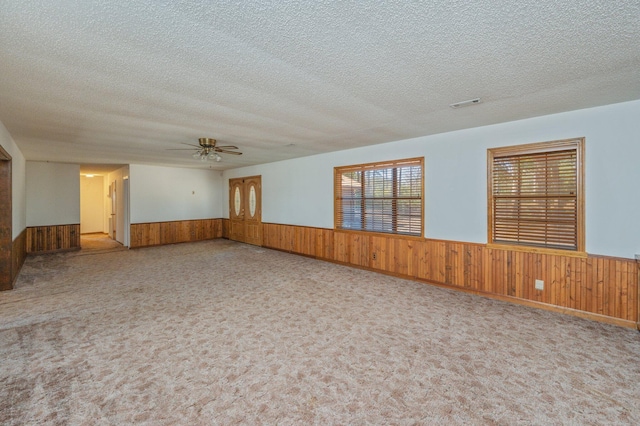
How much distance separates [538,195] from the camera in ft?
12.2

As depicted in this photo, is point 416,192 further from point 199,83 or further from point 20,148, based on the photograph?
point 20,148

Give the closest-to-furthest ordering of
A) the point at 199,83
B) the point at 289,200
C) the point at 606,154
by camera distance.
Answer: the point at 199,83, the point at 606,154, the point at 289,200

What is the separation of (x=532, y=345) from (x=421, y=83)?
8.96ft

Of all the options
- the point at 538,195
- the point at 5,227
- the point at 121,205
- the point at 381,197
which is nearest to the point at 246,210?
the point at 121,205

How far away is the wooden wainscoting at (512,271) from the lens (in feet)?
10.6

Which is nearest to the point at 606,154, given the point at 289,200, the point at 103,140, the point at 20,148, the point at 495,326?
the point at 495,326

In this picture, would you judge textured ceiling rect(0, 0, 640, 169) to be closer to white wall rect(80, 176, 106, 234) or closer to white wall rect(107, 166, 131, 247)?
white wall rect(107, 166, 131, 247)

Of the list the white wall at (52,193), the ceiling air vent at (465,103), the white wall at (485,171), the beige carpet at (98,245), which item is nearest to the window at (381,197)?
the white wall at (485,171)

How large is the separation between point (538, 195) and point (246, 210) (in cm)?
749

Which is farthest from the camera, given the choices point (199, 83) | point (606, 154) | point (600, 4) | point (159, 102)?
point (606, 154)

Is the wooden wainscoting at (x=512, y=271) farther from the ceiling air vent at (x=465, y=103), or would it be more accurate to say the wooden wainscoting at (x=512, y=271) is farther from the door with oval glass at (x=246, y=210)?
the door with oval glass at (x=246, y=210)

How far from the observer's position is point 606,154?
326 cm

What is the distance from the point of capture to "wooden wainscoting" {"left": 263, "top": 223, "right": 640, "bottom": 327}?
3.22 metres

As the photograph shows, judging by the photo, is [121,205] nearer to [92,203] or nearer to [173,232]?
[173,232]
